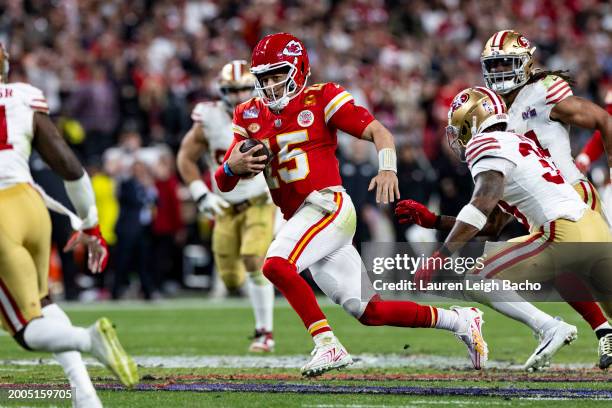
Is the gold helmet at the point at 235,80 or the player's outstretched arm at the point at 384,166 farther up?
the gold helmet at the point at 235,80

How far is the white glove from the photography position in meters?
8.45

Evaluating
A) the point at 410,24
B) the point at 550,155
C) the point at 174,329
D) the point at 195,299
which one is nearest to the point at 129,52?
the point at 195,299

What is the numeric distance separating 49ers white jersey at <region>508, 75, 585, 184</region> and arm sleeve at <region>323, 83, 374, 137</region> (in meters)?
1.30

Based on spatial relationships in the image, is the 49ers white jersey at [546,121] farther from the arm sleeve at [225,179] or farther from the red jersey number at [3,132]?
the red jersey number at [3,132]

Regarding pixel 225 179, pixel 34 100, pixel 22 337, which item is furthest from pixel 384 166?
pixel 22 337

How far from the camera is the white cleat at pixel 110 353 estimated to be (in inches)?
178

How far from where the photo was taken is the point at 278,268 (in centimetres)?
590

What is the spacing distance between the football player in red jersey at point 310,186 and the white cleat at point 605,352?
659 millimetres

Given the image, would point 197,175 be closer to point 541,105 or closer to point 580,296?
point 541,105

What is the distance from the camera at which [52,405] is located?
5.19m

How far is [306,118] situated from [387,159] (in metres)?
0.62

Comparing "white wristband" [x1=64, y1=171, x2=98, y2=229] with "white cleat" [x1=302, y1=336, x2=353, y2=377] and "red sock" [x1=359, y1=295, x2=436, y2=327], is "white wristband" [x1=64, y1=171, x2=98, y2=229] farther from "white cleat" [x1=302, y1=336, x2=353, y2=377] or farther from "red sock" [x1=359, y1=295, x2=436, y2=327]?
"red sock" [x1=359, y1=295, x2=436, y2=327]

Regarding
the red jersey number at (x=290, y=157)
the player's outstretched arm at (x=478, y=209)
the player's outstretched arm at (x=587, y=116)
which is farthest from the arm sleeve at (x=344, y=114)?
the player's outstretched arm at (x=587, y=116)

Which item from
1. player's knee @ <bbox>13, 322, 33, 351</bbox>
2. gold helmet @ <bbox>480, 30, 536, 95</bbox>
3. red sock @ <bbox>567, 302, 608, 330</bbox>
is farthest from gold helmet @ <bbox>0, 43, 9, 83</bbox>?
red sock @ <bbox>567, 302, 608, 330</bbox>
